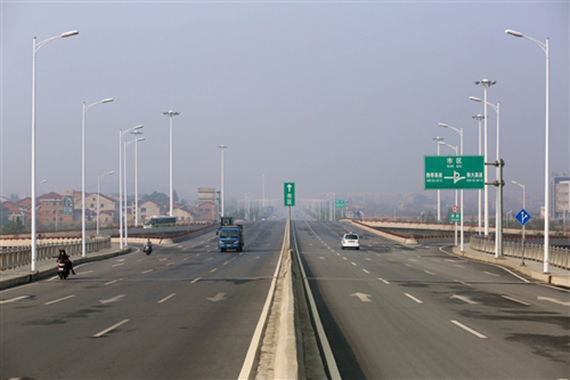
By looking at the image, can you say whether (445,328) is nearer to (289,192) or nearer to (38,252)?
(38,252)

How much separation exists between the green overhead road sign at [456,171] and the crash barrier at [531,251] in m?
5.91

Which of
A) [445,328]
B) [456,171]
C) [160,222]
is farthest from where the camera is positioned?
[160,222]

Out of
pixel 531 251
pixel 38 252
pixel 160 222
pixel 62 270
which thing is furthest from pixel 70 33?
pixel 160 222

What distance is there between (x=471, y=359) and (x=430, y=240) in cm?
7424

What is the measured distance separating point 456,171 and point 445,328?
104 ft

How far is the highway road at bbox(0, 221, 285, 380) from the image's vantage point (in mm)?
10102

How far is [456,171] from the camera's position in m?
44.4

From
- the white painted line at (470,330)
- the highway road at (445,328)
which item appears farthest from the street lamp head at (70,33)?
the white painted line at (470,330)

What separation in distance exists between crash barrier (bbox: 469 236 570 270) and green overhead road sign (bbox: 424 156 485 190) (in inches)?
232

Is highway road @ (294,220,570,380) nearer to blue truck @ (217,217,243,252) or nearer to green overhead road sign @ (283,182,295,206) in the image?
green overhead road sign @ (283,182,295,206)

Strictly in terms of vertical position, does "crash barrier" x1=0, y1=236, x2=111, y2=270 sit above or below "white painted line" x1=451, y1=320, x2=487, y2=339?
below

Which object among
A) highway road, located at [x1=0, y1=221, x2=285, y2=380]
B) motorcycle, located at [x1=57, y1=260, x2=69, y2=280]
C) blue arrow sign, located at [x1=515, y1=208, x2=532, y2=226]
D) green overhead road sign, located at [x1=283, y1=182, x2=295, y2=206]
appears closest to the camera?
highway road, located at [x1=0, y1=221, x2=285, y2=380]

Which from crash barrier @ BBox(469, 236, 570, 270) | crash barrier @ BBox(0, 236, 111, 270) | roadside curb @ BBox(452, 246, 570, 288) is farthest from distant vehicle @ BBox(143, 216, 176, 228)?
roadside curb @ BBox(452, 246, 570, 288)

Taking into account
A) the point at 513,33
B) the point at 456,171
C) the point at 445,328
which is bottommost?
the point at 445,328
